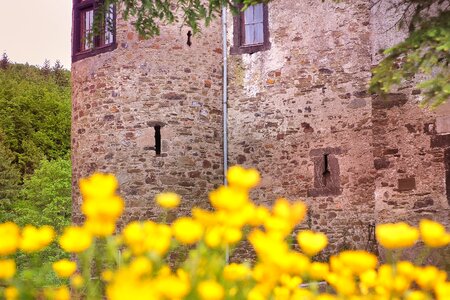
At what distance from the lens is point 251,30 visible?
41.5 ft

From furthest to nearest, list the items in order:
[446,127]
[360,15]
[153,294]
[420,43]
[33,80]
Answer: [33,80] < [360,15] < [446,127] < [420,43] < [153,294]

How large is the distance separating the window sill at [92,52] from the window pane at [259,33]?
269cm

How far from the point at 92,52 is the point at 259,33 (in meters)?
3.23

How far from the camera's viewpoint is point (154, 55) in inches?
473

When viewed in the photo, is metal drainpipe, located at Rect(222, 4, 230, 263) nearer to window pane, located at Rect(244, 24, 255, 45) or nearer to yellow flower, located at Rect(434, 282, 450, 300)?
window pane, located at Rect(244, 24, 255, 45)

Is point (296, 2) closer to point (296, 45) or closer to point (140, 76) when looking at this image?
point (296, 45)

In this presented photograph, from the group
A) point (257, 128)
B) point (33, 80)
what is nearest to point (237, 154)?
point (257, 128)

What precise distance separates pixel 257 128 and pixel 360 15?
274 centimetres

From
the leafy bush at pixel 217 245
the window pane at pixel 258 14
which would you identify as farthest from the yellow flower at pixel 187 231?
the window pane at pixel 258 14

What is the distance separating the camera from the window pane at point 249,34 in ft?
41.4

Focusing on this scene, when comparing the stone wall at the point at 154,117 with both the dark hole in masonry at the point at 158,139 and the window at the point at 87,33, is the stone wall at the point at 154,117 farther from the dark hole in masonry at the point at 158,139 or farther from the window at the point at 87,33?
the window at the point at 87,33

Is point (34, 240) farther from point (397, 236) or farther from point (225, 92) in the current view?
point (225, 92)

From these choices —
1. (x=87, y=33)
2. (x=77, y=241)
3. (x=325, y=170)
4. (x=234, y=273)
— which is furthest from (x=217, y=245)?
(x=87, y=33)

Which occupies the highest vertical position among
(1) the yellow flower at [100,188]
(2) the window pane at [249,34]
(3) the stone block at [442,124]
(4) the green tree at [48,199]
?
(2) the window pane at [249,34]
